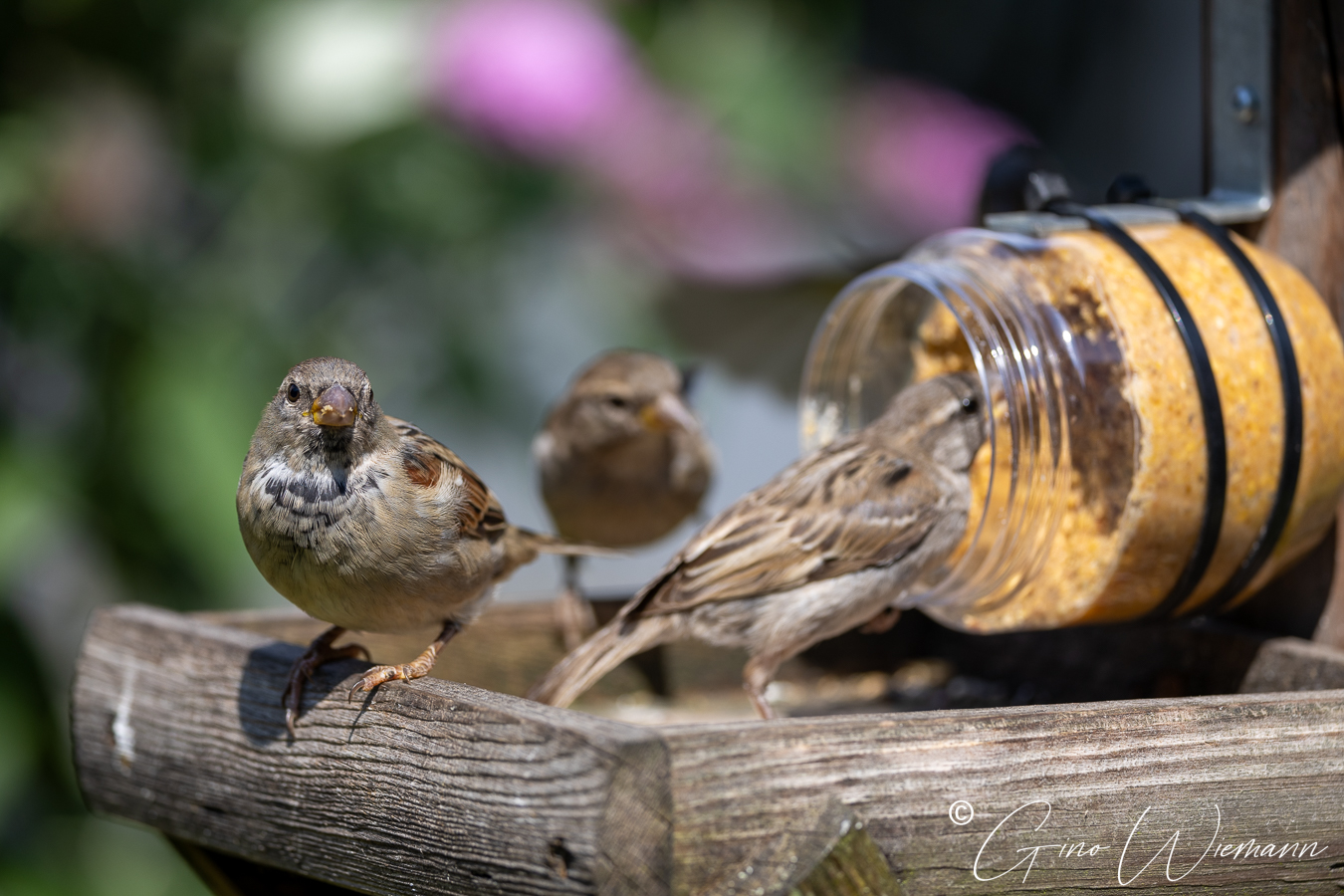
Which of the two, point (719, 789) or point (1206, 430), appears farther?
point (1206, 430)

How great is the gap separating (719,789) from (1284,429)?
116 cm

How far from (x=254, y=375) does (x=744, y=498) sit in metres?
1.19

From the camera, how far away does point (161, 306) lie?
111 inches

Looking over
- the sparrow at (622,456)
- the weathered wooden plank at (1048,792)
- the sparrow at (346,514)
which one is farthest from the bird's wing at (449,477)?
the sparrow at (622,456)

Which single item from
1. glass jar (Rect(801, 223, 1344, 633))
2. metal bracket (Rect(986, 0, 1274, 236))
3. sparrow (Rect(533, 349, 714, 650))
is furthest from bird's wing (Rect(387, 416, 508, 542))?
sparrow (Rect(533, 349, 714, 650))

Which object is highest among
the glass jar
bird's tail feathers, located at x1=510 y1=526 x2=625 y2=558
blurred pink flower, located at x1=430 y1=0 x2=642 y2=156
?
blurred pink flower, located at x1=430 y1=0 x2=642 y2=156

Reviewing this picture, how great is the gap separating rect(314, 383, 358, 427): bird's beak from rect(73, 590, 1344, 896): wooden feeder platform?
304 millimetres

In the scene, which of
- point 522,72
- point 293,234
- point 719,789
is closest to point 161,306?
point 293,234

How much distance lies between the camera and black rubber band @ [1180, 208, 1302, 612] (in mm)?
1992

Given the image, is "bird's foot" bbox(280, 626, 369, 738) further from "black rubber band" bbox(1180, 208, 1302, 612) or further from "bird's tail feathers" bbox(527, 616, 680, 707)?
"black rubber band" bbox(1180, 208, 1302, 612)

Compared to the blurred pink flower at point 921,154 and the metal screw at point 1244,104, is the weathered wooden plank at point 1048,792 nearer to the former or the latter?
the metal screw at point 1244,104

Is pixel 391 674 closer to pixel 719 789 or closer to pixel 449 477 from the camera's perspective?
pixel 449 477

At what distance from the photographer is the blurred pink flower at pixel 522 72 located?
273cm

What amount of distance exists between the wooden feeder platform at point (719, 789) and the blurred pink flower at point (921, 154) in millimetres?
1678
